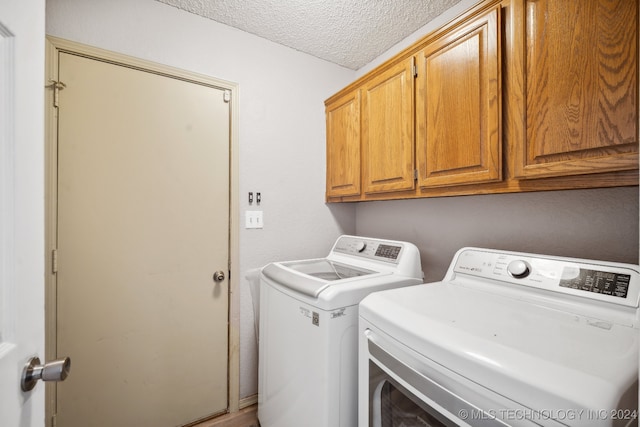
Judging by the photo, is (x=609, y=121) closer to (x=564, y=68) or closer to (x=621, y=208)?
(x=564, y=68)

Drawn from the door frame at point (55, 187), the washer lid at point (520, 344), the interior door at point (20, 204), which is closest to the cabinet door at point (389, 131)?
the washer lid at point (520, 344)

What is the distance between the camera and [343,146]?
1950 mm

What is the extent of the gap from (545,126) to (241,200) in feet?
5.28

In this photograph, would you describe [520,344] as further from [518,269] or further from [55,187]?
[55,187]

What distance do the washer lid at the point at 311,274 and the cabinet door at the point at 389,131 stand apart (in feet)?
1.74

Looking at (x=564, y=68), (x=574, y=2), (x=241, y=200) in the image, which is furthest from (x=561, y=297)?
(x=241, y=200)

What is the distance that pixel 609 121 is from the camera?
0.80 meters

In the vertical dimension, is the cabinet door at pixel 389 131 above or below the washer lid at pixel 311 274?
above

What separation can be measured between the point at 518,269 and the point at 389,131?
3.10 feet

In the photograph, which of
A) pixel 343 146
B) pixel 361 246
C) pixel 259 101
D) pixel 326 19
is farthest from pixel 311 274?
pixel 326 19

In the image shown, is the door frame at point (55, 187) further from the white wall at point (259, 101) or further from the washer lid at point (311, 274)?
the washer lid at point (311, 274)

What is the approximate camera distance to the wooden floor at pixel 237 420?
1680mm

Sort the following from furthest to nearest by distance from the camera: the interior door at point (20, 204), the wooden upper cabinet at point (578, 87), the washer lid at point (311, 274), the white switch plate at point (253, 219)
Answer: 1. the white switch plate at point (253, 219)
2. the washer lid at point (311, 274)
3. the wooden upper cabinet at point (578, 87)
4. the interior door at point (20, 204)

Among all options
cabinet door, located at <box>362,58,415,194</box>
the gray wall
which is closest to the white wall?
cabinet door, located at <box>362,58,415,194</box>
